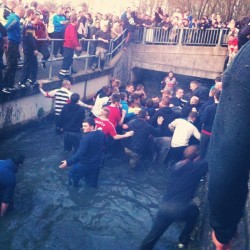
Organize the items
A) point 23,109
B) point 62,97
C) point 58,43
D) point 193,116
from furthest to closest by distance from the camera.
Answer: point 58,43, point 23,109, point 62,97, point 193,116

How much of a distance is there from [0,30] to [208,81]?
1281cm

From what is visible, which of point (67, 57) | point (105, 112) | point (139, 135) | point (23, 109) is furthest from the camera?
point (67, 57)

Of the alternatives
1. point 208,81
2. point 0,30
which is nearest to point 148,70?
point 208,81

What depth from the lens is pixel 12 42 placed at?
8.55 m

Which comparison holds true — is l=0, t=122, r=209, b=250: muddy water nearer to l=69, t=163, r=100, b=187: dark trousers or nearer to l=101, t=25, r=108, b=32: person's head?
l=69, t=163, r=100, b=187: dark trousers

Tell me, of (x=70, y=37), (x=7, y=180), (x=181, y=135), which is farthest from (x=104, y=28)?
(x=7, y=180)

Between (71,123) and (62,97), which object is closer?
(71,123)

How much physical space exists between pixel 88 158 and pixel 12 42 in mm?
3789

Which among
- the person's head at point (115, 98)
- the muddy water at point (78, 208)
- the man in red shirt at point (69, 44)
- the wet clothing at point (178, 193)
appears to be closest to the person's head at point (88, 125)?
the muddy water at point (78, 208)

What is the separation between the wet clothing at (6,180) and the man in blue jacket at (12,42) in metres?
3.76

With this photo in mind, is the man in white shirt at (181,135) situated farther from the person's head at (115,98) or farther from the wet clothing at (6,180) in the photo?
the wet clothing at (6,180)

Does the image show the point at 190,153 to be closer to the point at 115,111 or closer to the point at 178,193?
the point at 178,193

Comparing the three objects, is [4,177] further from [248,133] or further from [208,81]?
[208,81]

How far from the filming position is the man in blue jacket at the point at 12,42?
8.34 m
